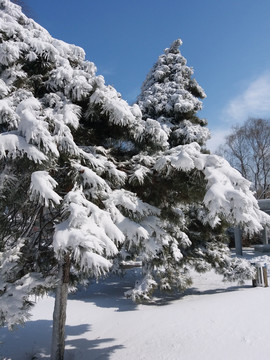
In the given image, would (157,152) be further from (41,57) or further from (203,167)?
(41,57)

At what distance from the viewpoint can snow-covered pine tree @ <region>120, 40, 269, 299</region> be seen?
11.8 feet

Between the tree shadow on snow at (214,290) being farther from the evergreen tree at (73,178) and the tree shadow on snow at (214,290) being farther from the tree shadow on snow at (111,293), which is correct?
the evergreen tree at (73,178)

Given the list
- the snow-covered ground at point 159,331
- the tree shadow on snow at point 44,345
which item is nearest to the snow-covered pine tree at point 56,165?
the tree shadow on snow at point 44,345

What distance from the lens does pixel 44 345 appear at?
19.9ft

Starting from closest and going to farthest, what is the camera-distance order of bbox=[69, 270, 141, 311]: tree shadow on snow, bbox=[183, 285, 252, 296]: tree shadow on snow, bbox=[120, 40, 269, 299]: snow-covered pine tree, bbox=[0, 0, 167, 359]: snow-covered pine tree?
1. bbox=[0, 0, 167, 359]: snow-covered pine tree
2. bbox=[120, 40, 269, 299]: snow-covered pine tree
3. bbox=[69, 270, 141, 311]: tree shadow on snow
4. bbox=[183, 285, 252, 296]: tree shadow on snow

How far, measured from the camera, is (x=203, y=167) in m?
3.83

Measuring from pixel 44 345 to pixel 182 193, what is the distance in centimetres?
462

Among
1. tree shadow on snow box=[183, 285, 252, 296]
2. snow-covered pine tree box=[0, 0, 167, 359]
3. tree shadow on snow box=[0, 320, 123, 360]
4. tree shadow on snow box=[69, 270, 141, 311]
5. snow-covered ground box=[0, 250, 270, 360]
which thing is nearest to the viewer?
snow-covered pine tree box=[0, 0, 167, 359]

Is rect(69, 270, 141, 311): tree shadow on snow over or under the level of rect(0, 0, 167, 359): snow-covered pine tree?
under

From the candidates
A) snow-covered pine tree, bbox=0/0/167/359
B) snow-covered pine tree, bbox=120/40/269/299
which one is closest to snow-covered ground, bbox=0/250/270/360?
snow-covered pine tree, bbox=120/40/269/299

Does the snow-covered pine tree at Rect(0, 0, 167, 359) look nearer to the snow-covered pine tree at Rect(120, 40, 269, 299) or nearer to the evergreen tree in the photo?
the evergreen tree

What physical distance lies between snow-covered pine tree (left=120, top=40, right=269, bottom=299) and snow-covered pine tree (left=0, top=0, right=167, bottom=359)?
0.54m

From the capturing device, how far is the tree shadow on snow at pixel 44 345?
5428mm

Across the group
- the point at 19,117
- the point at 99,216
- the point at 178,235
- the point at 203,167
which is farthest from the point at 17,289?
the point at 178,235
